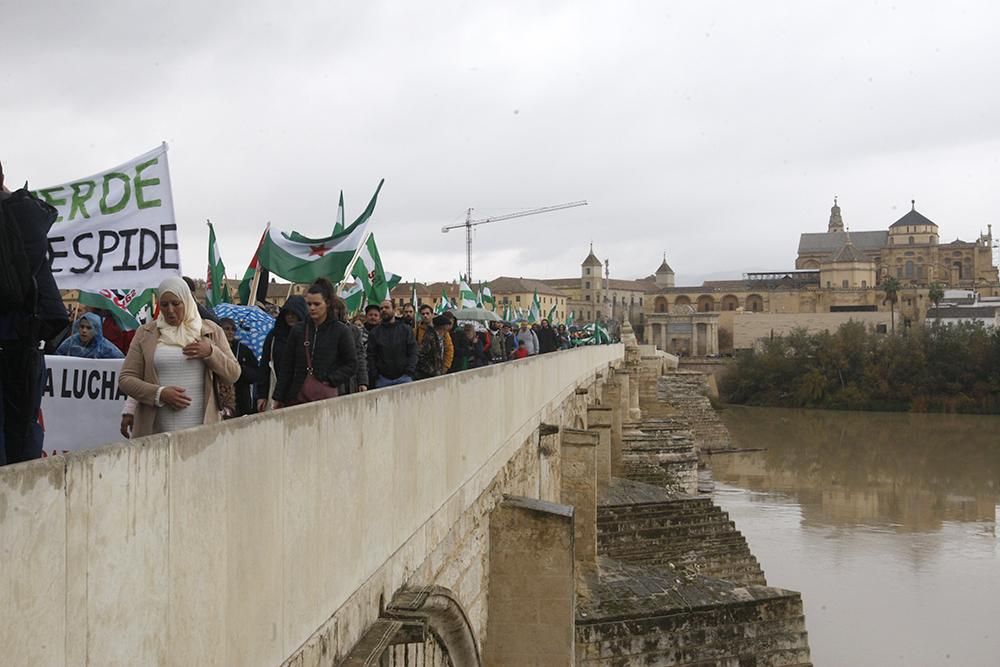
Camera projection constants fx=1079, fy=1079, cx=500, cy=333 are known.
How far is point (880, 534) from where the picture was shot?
1264 inches

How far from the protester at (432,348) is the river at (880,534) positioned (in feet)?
38.5

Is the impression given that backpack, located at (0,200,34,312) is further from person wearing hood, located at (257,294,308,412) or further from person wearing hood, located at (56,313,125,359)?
person wearing hood, located at (257,294,308,412)

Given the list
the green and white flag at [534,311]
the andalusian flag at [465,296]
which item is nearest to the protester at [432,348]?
the andalusian flag at [465,296]

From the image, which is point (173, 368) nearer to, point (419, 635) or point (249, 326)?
point (419, 635)

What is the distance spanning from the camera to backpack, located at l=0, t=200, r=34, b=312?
11.5 ft

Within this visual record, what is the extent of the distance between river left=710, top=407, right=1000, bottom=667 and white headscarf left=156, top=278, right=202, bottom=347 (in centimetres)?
1698

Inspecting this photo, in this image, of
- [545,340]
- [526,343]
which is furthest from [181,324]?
[545,340]

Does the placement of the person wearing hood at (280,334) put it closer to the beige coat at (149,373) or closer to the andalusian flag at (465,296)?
the beige coat at (149,373)

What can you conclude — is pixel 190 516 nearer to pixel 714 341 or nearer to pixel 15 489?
pixel 15 489

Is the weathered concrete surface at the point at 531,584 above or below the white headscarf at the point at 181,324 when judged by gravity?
below

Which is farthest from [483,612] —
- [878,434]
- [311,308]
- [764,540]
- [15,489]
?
[878,434]

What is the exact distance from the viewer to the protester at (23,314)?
354 cm

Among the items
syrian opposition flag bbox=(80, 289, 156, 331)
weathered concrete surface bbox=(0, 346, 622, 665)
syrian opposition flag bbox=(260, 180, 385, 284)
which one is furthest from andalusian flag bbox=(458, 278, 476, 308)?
weathered concrete surface bbox=(0, 346, 622, 665)

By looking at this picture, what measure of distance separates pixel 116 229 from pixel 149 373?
211cm
